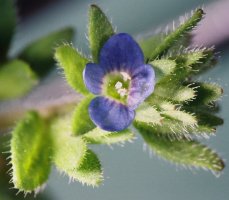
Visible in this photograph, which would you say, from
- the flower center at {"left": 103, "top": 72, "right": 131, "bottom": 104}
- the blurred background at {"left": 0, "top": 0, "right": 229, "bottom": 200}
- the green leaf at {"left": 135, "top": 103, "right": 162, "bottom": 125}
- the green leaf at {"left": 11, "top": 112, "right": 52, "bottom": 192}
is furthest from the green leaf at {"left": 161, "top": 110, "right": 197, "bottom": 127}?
the blurred background at {"left": 0, "top": 0, "right": 229, "bottom": 200}

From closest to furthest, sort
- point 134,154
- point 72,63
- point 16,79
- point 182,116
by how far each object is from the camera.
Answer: point 182,116, point 72,63, point 16,79, point 134,154

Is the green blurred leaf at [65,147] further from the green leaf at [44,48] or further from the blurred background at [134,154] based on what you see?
the blurred background at [134,154]

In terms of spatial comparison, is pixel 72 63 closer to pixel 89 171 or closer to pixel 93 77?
pixel 93 77

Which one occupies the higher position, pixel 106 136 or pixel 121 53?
pixel 121 53

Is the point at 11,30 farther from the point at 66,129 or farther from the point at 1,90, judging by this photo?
the point at 66,129

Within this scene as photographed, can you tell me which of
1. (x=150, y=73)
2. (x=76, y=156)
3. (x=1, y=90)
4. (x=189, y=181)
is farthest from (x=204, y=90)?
(x=189, y=181)

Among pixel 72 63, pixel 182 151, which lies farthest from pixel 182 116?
pixel 72 63
